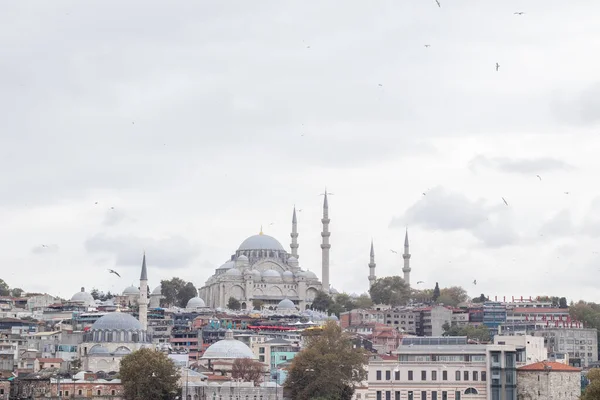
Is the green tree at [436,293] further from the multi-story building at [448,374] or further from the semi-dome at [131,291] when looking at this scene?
the multi-story building at [448,374]

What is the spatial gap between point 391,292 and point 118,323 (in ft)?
169

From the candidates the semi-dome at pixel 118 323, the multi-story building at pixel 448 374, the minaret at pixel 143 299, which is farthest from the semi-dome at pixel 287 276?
the multi-story building at pixel 448 374

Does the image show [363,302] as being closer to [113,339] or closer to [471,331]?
[471,331]

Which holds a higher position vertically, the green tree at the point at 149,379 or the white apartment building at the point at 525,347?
the white apartment building at the point at 525,347

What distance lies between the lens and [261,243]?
164125 millimetres

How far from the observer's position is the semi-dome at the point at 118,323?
333 feet

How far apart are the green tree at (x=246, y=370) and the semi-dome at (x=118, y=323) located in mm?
15636

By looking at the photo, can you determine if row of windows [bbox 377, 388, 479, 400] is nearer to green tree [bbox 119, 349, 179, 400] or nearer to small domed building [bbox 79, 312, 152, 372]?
green tree [bbox 119, 349, 179, 400]

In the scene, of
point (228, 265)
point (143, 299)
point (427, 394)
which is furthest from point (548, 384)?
Answer: point (228, 265)

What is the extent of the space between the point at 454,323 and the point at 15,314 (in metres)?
40.5

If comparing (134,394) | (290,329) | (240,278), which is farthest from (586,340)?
(134,394)

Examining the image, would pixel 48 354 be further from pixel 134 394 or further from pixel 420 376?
pixel 420 376

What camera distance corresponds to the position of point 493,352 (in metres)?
67.4

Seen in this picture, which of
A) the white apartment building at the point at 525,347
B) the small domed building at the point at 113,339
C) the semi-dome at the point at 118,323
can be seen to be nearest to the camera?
the white apartment building at the point at 525,347
